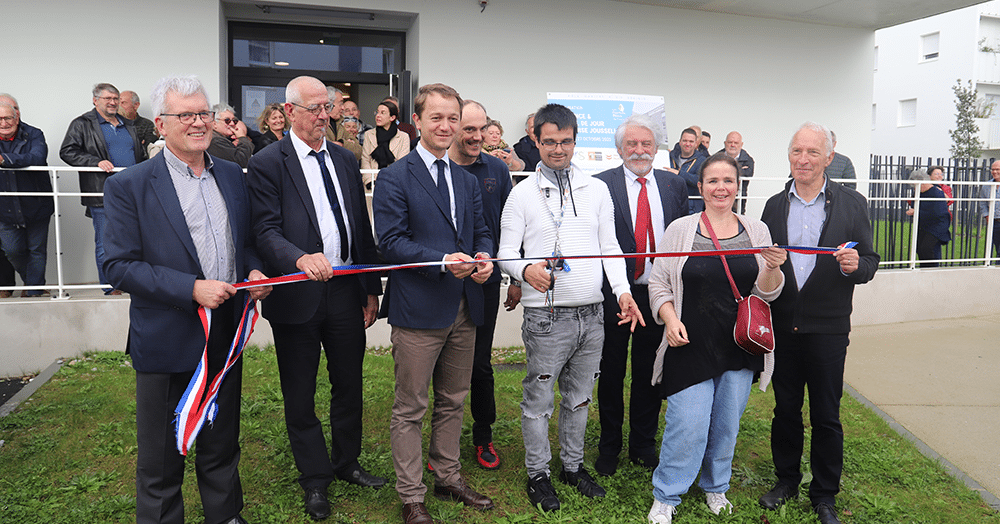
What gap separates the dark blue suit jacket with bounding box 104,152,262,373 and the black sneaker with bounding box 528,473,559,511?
187 centimetres

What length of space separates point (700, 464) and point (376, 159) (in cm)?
517

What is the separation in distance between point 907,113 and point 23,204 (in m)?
32.7

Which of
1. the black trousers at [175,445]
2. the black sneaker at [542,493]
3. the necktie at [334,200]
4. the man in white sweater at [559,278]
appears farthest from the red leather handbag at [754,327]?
the black trousers at [175,445]

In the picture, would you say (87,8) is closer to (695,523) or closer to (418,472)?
(418,472)

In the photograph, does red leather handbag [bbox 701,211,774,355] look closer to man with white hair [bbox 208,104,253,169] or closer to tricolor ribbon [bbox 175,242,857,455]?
tricolor ribbon [bbox 175,242,857,455]

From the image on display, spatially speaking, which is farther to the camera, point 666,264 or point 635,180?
point 635,180

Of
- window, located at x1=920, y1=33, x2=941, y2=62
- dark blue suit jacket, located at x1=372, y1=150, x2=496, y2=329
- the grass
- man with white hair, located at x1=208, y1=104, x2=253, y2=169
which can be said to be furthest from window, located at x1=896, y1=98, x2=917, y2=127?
dark blue suit jacket, located at x1=372, y1=150, x2=496, y2=329

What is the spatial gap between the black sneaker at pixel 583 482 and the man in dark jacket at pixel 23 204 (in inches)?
220

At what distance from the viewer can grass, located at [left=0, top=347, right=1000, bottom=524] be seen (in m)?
3.48

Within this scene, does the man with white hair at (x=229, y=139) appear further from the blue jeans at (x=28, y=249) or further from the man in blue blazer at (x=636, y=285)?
the man in blue blazer at (x=636, y=285)

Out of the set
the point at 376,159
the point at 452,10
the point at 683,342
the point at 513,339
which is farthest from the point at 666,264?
the point at 452,10

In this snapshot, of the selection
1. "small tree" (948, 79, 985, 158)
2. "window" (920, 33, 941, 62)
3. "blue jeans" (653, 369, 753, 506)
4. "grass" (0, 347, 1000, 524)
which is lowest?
"grass" (0, 347, 1000, 524)

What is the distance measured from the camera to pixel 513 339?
22.9 ft

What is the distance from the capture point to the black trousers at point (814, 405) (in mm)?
3422
